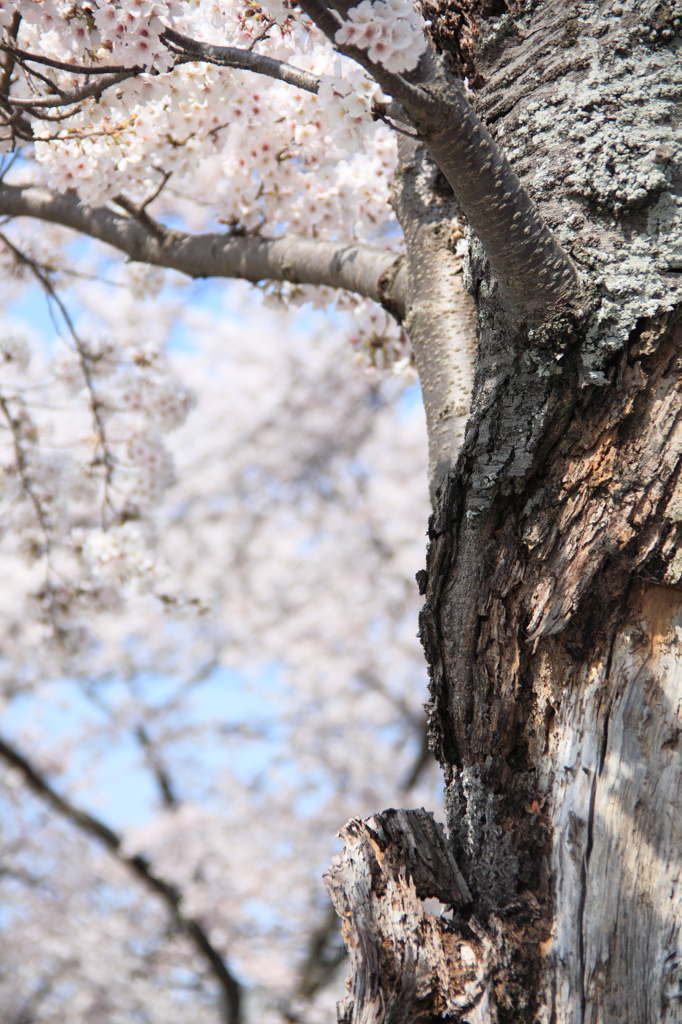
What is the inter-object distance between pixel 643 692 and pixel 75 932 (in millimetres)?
8513

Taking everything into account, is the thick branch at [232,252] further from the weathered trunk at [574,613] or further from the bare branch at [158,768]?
the bare branch at [158,768]

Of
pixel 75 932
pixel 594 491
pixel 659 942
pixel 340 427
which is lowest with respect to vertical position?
pixel 659 942

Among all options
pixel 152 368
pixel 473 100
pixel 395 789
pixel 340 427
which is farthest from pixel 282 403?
pixel 473 100

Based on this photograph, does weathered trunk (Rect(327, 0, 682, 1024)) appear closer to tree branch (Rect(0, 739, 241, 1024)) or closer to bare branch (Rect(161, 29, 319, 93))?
bare branch (Rect(161, 29, 319, 93))

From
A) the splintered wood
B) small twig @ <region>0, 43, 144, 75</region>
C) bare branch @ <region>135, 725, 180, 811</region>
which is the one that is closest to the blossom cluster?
small twig @ <region>0, 43, 144, 75</region>

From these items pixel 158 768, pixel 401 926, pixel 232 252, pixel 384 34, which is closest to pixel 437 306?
pixel 384 34

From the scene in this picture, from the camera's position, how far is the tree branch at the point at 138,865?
19.1ft

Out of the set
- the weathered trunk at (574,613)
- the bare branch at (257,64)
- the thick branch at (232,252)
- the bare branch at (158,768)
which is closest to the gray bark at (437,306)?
the thick branch at (232,252)

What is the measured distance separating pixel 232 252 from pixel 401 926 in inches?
76.7

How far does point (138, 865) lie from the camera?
21.3 ft

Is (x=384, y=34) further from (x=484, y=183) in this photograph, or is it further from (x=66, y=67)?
(x=66, y=67)

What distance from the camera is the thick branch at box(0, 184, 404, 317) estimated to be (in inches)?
79.4

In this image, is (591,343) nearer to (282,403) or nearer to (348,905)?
(348,905)

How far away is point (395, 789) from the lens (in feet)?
26.4
